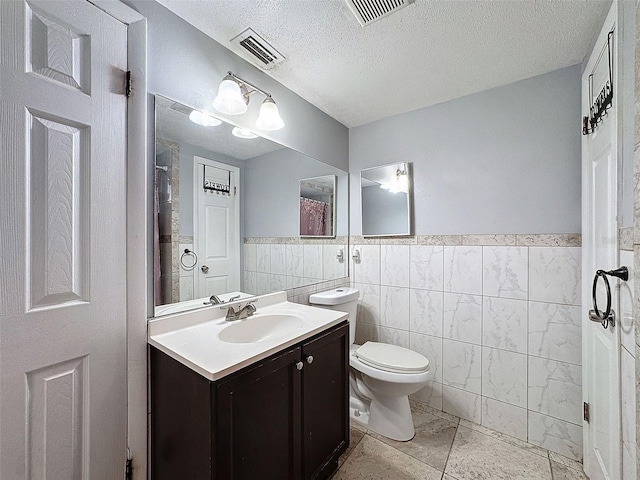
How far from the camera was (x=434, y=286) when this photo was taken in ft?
6.40

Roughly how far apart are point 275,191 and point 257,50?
0.76 m

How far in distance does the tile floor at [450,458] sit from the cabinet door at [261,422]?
54 centimetres

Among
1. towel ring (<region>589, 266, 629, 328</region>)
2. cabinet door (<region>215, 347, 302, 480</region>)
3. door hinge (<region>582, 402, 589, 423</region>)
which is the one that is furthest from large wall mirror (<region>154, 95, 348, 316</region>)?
door hinge (<region>582, 402, 589, 423</region>)

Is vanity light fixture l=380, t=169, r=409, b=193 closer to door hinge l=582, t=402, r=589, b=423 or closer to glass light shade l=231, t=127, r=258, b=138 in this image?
glass light shade l=231, t=127, r=258, b=138

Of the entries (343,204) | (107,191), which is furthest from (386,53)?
(107,191)

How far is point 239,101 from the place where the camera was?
4.32 ft

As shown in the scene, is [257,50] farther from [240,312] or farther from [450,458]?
[450,458]

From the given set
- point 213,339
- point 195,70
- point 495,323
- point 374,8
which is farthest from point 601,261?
point 195,70

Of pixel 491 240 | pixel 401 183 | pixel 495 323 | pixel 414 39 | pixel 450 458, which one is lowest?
pixel 450 458

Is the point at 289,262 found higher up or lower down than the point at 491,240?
lower down

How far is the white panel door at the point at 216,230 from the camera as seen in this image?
1.33 meters

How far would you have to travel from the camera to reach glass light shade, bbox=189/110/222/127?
4.19 feet

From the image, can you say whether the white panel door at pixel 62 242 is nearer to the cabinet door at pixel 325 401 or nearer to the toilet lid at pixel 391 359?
the cabinet door at pixel 325 401

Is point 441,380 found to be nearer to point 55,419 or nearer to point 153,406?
point 153,406
